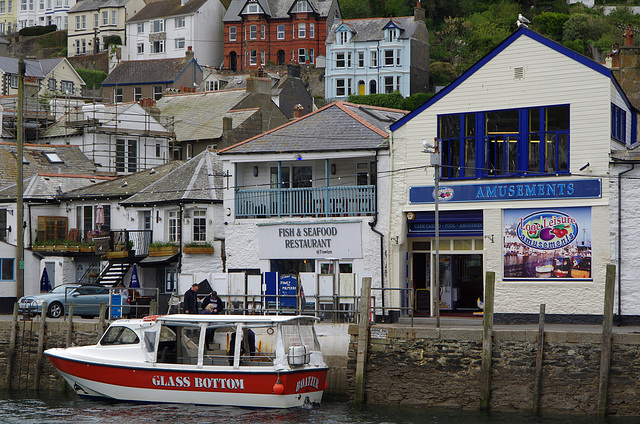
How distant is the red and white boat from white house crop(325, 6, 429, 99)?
2473 inches

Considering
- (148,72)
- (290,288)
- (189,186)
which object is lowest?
(290,288)

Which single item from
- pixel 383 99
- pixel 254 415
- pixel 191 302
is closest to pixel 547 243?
pixel 254 415

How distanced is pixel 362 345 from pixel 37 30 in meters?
109

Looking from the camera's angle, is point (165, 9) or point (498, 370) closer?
point (498, 370)

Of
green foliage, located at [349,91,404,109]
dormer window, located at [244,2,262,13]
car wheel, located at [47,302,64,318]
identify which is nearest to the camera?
car wheel, located at [47,302,64,318]

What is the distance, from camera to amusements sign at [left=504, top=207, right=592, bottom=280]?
87.2 ft

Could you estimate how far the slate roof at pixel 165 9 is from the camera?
101 metres

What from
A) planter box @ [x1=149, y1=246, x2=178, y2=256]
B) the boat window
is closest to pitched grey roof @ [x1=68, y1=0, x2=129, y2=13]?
planter box @ [x1=149, y1=246, x2=178, y2=256]

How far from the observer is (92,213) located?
40.2 meters

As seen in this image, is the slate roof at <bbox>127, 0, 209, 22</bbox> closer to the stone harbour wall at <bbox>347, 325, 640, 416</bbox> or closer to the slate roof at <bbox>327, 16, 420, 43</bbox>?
the slate roof at <bbox>327, 16, 420, 43</bbox>

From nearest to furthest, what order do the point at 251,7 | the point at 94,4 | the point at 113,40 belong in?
the point at 251,7, the point at 113,40, the point at 94,4

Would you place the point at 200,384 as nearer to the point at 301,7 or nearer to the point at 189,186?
the point at 189,186

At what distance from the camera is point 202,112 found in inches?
2312

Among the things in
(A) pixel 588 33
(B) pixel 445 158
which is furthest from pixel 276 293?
(A) pixel 588 33
